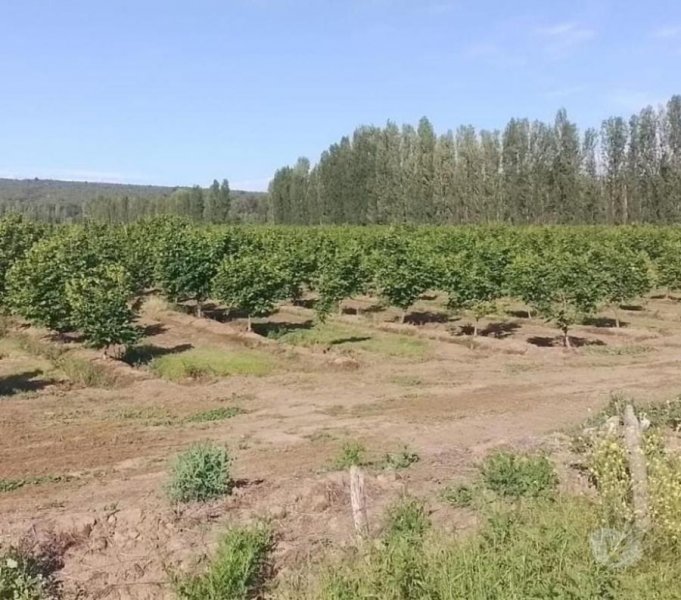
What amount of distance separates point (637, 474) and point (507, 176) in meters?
72.3

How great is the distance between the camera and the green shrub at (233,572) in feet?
22.0

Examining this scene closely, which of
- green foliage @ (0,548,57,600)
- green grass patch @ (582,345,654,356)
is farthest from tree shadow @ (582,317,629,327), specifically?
green foliage @ (0,548,57,600)

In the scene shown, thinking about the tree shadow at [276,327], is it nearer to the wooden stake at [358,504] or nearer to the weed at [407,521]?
the weed at [407,521]

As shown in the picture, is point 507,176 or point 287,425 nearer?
point 287,425

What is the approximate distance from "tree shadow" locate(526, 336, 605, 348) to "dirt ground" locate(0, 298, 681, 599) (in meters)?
0.15

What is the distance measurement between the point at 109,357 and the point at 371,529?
50.1 ft

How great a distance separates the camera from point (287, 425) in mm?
14523

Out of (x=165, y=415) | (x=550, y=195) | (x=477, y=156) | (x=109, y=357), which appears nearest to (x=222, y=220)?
(x=477, y=156)

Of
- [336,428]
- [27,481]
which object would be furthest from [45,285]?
[27,481]

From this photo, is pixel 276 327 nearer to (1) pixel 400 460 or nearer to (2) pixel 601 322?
(2) pixel 601 322

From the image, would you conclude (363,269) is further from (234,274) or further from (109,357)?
(109,357)

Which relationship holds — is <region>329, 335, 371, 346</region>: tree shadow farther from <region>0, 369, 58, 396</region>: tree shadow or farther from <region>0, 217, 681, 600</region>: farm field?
<region>0, 369, 58, 396</region>: tree shadow

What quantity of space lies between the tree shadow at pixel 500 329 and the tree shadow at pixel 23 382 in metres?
13.9

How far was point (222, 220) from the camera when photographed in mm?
104812
